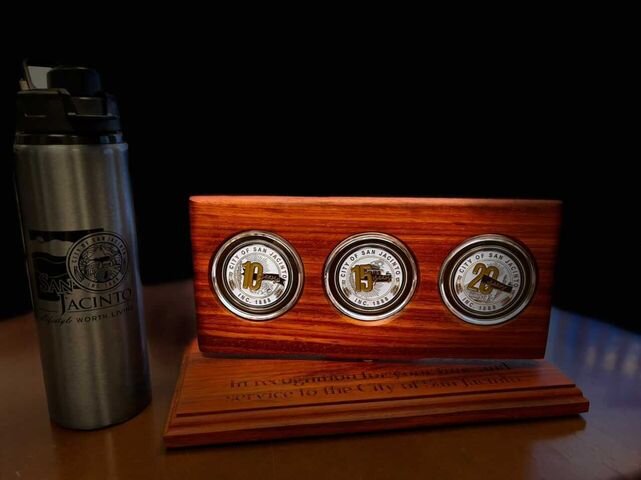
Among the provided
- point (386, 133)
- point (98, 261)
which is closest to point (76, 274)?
point (98, 261)

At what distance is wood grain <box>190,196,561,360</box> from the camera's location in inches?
25.0

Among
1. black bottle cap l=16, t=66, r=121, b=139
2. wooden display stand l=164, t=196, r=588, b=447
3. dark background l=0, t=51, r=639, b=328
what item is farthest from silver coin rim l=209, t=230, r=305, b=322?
dark background l=0, t=51, r=639, b=328

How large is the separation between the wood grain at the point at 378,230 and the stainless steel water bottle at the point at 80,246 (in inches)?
4.5

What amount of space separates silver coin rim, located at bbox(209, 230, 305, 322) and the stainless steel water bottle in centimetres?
11

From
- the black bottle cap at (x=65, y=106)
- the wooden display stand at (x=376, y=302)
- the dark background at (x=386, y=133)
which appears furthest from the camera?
the dark background at (x=386, y=133)

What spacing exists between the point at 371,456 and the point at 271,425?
11 centimetres

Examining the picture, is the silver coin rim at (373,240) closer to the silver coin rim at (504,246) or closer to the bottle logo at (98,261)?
the silver coin rim at (504,246)

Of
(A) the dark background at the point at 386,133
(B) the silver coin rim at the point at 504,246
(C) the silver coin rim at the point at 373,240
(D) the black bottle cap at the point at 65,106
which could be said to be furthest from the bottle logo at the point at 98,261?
(A) the dark background at the point at 386,133

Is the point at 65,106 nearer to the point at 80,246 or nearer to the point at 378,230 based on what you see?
the point at 80,246

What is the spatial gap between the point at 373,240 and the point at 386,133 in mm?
394

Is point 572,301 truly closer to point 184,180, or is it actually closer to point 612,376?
point 612,376

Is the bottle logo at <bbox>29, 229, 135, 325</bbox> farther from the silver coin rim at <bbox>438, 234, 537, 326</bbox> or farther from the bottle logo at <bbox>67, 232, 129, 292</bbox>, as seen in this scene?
the silver coin rim at <bbox>438, 234, 537, 326</bbox>

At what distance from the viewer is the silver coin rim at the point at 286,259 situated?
65cm

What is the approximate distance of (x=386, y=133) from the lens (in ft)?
3.21
